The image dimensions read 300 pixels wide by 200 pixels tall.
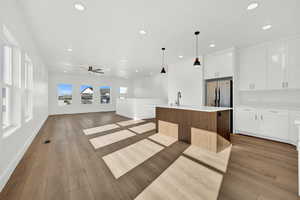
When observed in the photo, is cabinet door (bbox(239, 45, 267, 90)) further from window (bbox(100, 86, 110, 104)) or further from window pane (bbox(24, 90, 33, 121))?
window (bbox(100, 86, 110, 104))

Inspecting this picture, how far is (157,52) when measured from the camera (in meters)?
4.63

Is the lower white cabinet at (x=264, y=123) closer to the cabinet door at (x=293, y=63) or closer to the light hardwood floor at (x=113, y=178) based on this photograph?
the light hardwood floor at (x=113, y=178)

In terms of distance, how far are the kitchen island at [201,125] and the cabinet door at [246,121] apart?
121 centimetres

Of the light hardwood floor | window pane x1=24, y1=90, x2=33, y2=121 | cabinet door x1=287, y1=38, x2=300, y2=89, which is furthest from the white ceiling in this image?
the light hardwood floor

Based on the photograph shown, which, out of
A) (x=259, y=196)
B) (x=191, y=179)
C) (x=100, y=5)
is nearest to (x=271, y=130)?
(x=259, y=196)

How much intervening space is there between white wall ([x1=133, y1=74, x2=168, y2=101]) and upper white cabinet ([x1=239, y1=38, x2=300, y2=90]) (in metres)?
4.53

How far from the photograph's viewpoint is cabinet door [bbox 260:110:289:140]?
3113mm

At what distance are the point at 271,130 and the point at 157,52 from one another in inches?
172

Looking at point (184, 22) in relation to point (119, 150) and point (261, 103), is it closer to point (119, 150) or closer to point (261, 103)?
point (119, 150)

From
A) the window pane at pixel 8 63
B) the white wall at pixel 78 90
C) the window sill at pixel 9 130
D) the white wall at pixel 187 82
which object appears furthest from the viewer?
the white wall at pixel 78 90

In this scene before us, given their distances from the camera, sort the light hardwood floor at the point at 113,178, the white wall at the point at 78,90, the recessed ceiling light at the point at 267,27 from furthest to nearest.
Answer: the white wall at the point at 78,90, the recessed ceiling light at the point at 267,27, the light hardwood floor at the point at 113,178

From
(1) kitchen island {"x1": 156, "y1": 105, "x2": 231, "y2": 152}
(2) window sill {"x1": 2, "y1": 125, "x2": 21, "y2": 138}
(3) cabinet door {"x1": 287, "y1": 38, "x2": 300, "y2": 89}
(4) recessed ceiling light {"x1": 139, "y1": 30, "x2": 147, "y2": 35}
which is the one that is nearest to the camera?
(2) window sill {"x1": 2, "y1": 125, "x2": 21, "y2": 138}

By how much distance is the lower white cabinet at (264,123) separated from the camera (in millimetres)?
3135

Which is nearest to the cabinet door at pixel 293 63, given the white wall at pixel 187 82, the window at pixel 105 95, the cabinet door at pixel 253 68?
the cabinet door at pixel 253 68
